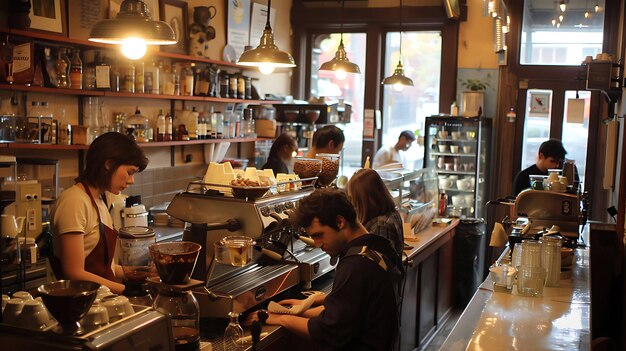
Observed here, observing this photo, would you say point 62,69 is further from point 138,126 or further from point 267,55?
point 267,55

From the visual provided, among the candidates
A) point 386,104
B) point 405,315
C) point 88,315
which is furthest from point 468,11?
point 88,315

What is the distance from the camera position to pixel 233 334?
288cm

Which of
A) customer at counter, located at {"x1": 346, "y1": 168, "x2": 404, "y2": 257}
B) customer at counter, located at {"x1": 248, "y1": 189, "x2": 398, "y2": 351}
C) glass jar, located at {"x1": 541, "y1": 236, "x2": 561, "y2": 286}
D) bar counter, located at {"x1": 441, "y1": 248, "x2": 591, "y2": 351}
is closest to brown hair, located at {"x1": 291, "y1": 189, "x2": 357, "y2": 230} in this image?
customer at counter, located at {"x1": 248, "y1": 189, "x2": 398, "y2": 351}

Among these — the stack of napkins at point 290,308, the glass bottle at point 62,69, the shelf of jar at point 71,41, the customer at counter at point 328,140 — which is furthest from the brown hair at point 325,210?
the glass bottle at point 62,69

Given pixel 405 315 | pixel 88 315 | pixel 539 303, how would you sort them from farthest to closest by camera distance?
pixel 405 315, pixel 539 303, pixel 88 315

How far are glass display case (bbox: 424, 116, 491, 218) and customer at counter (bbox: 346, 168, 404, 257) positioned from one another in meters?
4.62

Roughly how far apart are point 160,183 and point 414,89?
4052mm

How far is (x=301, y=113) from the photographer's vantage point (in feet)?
26.4

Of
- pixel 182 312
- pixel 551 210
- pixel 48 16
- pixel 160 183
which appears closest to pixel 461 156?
pixel 551 210

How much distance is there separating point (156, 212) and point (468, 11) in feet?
16.1

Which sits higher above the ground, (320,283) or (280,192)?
(280,192)

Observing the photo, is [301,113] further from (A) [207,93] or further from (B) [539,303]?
A: (B) [539,303]

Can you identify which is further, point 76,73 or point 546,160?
point 546,160

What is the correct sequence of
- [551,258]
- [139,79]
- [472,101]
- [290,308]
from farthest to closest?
[472,101] → [139,79] → [551,258] → [290,308]
